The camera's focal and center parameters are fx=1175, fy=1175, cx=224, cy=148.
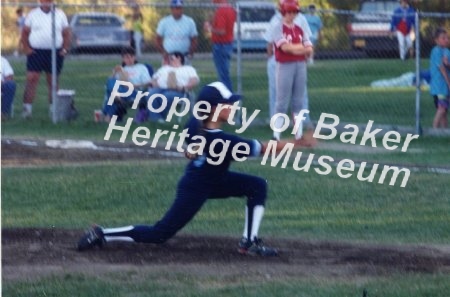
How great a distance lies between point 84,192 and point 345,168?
11.3 feet

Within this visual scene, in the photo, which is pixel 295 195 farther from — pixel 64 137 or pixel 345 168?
pixel 64 137

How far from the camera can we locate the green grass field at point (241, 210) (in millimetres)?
8219

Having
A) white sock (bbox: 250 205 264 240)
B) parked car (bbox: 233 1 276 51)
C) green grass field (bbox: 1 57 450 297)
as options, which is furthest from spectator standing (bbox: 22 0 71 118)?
white sock (bbox: 250 205 264 240)

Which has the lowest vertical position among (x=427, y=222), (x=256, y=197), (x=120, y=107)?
(x=120, y=107)

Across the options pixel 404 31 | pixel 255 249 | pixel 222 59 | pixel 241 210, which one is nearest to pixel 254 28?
pixel 404 31

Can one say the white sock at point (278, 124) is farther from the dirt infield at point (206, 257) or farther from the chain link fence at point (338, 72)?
the dirt infield at point (206, 257)

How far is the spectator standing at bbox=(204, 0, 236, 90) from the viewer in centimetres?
1955

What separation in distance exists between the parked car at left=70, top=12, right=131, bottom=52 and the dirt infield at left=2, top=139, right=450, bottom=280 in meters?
25.3

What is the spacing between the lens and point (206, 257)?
9.34 metres

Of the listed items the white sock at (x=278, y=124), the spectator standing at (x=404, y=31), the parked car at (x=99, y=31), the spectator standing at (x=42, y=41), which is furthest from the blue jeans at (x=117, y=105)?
the parked car at (x=99, y=31)

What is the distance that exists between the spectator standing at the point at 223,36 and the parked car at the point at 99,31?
1577 centimetres

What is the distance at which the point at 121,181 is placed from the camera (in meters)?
13.7

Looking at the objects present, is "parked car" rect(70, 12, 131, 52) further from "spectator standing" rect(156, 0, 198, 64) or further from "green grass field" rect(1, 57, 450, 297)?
"green grass field" rect(1, 57, 450, 297)

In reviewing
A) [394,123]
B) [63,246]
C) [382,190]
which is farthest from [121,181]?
[394,123]
